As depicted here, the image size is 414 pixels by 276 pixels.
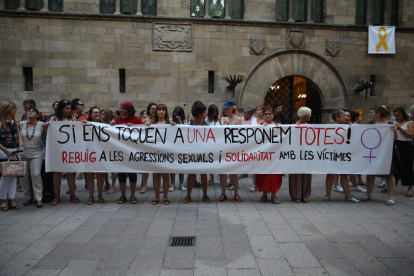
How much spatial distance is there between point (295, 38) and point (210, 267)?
35.4 feet

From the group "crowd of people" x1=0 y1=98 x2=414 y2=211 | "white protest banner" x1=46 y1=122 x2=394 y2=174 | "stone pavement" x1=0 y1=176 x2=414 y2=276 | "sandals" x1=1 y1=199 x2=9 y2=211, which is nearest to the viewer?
"stone pavement" x1=0 y1=176 x2=414 y2=276

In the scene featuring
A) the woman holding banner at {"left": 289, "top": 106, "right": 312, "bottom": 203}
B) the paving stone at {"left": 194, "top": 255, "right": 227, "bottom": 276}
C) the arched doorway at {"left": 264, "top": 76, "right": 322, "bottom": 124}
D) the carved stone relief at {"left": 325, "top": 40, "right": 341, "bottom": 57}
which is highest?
the carved stone relief at {"left": 325, "top": 40, "right": 341, "bottom": 57}

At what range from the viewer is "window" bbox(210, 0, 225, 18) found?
1188cm

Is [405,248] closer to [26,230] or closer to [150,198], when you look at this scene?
[150,198]

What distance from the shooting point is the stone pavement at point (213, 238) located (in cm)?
337

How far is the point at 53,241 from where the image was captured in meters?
4.11

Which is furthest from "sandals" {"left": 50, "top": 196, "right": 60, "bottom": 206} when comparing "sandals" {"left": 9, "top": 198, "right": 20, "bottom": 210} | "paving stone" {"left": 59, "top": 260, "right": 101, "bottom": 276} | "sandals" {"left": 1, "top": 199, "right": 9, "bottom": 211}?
"paving stone" {"left": 59, "top": 260, "right": 101, "bottom": 276}

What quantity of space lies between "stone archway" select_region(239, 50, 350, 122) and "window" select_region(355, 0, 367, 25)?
267 centimetres

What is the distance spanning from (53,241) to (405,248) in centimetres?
489

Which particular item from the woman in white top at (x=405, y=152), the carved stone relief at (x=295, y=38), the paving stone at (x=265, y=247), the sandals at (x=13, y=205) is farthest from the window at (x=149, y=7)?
the paving stone at (x=265, y=247)

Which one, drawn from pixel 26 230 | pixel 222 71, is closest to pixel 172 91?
pixel 222 71

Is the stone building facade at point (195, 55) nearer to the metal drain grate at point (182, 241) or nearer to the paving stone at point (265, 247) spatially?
the metal drain grate at point (182, 241)

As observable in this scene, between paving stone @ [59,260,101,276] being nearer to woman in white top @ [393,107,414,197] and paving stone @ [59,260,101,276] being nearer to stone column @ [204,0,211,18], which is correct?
woman in white top @ [393,107,414,197]

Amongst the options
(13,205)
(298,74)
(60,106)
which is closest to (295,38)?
(298,74)
